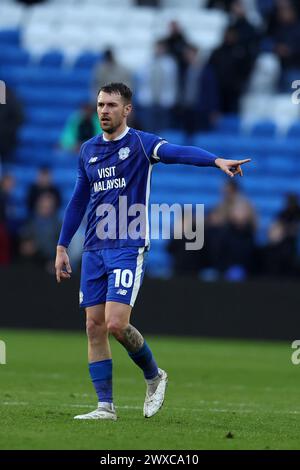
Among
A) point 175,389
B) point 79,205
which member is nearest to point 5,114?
point 175,389

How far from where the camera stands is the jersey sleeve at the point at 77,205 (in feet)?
33.3

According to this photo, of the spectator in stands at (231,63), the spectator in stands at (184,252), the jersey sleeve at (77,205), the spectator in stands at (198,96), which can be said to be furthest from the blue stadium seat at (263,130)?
the jersey sleeve at (77,205)

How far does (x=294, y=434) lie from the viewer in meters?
9.14

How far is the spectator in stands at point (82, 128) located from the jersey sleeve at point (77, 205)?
11.4m

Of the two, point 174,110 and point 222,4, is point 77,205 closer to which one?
point 174,110

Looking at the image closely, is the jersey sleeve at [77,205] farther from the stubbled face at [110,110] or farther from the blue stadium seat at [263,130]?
the blue stadium seat at [263,130]

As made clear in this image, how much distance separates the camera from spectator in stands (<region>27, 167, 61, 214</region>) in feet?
70.6

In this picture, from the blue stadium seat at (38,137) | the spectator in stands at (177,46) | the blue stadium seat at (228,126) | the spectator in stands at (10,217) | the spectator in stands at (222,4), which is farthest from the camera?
the spectator in stands at (222,4)

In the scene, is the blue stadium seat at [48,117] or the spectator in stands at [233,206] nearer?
the spectator in stands at [233,206]

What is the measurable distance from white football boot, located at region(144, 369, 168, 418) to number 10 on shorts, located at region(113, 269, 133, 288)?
85 cm

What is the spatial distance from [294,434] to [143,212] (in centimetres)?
198

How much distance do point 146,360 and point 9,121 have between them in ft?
46.9

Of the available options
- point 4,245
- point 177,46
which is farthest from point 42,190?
point 177,46

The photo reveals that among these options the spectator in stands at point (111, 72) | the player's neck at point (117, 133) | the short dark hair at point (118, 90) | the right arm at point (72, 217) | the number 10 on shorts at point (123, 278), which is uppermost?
the spectator in stands at point (111, 72)
